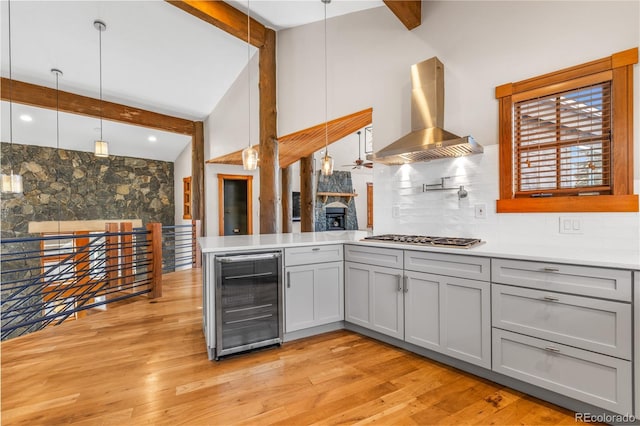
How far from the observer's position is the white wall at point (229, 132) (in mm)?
5277

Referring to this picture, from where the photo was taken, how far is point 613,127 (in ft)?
6.40

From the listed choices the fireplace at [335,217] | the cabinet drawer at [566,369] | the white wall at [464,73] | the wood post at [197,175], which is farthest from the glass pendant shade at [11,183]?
the fireplace at [335,217]

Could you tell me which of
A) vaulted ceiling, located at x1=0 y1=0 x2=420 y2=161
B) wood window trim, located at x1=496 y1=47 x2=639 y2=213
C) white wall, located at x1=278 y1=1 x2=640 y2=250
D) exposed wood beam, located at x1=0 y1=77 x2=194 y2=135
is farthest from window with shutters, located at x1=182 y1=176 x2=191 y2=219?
wood window trim, located at x1=496 y1=47 x2=639 y2=213

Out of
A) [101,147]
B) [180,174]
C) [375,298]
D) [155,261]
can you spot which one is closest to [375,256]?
[375,298]

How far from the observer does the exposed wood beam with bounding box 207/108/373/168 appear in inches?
152

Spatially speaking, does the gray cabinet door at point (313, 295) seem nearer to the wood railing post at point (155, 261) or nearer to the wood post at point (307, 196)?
the wood railing post at point (155, 261)

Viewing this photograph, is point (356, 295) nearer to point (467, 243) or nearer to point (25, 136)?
point (467, 243)

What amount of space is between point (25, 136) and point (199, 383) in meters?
6.76

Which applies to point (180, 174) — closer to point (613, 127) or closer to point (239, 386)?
point (239, 386)

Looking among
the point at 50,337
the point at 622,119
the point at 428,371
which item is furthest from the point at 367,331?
the point at 50,337

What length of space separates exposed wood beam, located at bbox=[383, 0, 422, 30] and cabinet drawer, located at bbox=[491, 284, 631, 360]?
95.6 inches

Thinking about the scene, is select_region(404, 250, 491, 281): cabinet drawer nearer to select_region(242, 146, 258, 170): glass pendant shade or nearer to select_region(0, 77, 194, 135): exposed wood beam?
select_region(242, 146, 258, 170): glass pendant shade

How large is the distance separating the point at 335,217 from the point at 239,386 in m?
7.04

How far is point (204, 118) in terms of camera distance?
6672 mm
